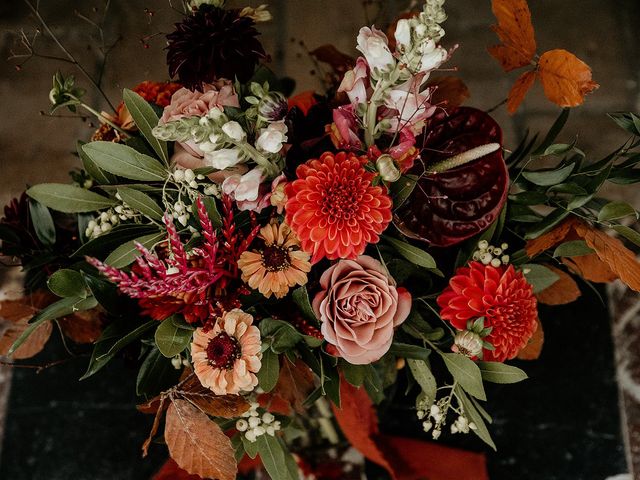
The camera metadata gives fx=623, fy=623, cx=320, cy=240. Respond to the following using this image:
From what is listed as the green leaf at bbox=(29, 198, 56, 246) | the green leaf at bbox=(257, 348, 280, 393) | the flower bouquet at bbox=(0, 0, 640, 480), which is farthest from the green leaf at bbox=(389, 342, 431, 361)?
the green leaf at bbox=(29, 198, 56, 246)

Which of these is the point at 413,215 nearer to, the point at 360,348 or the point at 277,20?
the point at 360,348

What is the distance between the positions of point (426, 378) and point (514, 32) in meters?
0.31

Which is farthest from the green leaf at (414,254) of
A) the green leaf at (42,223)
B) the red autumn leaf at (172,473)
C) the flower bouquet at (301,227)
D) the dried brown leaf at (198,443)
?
the red autumn leaf at (172,473)

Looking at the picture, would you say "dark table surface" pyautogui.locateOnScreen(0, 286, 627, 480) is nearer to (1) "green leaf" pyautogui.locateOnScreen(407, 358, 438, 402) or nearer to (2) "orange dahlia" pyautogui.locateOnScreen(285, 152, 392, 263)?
(1) "green leaf" pyautogui.locateOnScreen(407, 358, 438, 402)

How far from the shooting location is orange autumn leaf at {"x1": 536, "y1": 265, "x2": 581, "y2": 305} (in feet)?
2.01

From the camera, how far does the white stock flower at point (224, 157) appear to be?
1.41 ft

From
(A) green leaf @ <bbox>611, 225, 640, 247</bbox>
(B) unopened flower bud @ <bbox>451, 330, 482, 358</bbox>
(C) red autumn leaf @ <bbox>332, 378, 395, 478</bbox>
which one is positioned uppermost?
(A) green leaf @ <bbox>611, 225, 640, 247</bbox>

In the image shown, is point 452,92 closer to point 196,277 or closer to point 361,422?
point 196,277

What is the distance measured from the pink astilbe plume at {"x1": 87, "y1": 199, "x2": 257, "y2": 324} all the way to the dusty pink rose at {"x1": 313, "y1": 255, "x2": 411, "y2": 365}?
8 centimetres

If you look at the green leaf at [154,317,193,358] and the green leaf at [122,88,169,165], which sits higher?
the green leaf at [122,88,169,165]

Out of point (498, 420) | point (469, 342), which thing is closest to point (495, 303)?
point (469, 342)

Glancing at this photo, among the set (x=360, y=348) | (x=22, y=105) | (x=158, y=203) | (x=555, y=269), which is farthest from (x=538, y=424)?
(x=22, y=105)

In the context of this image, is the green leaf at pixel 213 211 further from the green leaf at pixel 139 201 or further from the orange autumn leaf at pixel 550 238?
the orange autumn leaf at pixel 550 238

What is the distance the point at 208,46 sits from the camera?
486 mm
